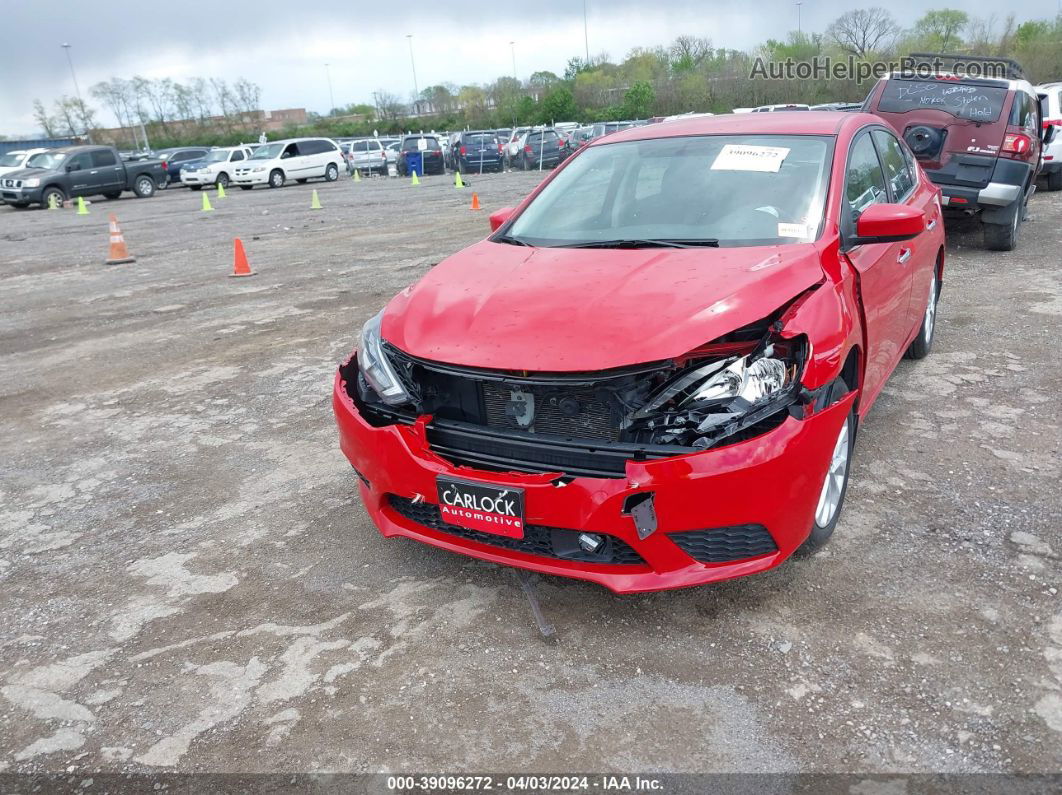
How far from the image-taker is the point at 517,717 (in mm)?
2547

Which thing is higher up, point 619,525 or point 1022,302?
point 619,525

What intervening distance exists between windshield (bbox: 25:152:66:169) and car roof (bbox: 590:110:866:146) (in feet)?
86.0

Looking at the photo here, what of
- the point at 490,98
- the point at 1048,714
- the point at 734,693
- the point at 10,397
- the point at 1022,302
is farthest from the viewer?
the point at 490,98

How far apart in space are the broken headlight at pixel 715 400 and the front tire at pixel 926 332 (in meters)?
3.06

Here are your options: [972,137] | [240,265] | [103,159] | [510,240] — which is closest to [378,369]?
[510,240]

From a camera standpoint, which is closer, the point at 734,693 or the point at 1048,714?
the point at 1048,714

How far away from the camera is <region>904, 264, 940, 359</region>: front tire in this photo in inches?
217

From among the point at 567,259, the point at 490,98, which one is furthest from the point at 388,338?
the point at 490,98

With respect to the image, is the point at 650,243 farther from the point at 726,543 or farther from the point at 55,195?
the point at 55,195

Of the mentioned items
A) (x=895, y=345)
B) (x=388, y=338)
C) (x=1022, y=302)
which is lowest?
(x=1022, y=302)

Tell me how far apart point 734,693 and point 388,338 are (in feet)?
5.95

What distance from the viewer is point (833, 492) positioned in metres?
3.32

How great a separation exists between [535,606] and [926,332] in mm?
3891

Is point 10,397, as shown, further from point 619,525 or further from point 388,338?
point 619,525
